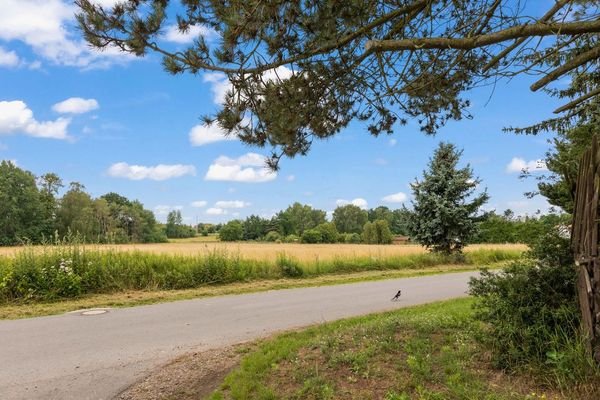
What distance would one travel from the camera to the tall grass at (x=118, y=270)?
34.7 feet

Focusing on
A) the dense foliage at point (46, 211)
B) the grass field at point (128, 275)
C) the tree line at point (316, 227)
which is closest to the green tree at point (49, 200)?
the dense foliage at point (46, 211)

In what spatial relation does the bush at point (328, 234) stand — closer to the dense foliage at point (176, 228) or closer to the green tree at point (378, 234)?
the green tree at point (378, 234)

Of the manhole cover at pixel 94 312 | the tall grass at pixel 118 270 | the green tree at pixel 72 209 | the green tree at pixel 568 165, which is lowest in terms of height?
the manhole cover at pixel 94 312

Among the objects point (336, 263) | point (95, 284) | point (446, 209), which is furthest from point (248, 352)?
point (446, 209)

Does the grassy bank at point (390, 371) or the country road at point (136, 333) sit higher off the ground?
the grassy bank at point (390, 371)

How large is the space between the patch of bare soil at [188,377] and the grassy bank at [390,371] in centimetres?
24

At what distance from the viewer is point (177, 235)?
289ft

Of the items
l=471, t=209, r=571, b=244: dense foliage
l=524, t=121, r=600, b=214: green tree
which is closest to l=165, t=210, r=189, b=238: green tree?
l=471, t=209, r=571, b=244: dense foliage

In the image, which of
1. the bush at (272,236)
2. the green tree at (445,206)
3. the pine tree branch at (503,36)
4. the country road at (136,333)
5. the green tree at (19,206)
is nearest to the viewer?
the pine tree branch at (503,36)

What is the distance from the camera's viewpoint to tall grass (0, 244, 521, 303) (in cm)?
1056

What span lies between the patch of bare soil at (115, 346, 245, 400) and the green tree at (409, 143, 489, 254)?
1619cm

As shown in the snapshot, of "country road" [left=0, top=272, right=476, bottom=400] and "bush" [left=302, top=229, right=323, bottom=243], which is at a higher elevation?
"bush" [left=302, top=229, right=323, bottom=243]

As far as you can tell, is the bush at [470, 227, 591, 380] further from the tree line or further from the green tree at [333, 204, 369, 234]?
the green tree at [333, 204, 369, 234]

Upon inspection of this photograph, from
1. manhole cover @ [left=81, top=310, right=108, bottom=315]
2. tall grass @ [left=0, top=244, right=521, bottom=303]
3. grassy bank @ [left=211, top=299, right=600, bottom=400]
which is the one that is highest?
tall grass @ [left=0, top=244, right=521, bottom=303]
